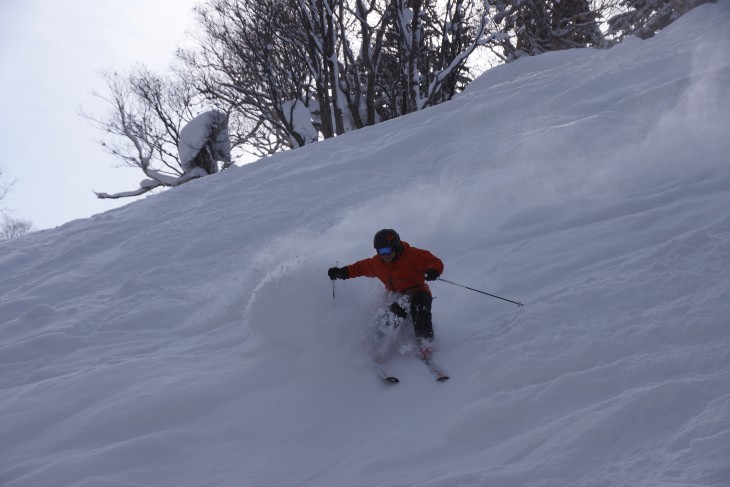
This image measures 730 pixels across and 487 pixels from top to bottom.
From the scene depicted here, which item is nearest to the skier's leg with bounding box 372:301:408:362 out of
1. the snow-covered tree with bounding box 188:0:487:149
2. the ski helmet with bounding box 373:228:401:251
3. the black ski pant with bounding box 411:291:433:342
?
the black ski pant with bounding box 411:291:433:342

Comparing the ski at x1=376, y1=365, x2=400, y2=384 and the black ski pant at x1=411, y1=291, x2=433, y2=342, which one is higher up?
the black ski pant at x1=411, y1=291, x2=433, y2=342

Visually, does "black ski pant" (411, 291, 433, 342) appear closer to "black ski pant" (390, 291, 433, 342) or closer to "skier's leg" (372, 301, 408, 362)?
"black ski pant" (390, 291, 433, 342)

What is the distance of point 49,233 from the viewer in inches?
416

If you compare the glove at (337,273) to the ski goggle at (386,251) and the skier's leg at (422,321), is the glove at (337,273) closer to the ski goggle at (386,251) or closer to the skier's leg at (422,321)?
the ski goggle at (386,251)

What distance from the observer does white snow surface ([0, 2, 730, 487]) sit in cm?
298

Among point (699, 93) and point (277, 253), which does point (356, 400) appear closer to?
point (277, 253)

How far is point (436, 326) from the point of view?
15.6ft

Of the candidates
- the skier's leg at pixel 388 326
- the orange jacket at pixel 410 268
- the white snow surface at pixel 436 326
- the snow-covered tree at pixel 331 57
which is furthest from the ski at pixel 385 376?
the snow-covered tree at pixel 331 57

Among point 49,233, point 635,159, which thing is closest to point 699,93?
point 635,159

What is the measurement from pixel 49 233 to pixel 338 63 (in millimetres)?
9434

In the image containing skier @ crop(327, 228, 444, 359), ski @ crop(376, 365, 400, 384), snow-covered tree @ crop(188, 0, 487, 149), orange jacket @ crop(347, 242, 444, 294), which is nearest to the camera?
ski @ crop(376, 365, 400, 384)

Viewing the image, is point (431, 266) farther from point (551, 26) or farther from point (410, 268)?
point (551, 26)

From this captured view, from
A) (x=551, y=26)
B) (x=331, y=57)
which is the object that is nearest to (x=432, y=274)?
(x=331, y=57)

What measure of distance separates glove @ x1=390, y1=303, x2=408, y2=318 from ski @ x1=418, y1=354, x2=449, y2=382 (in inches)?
16.3
